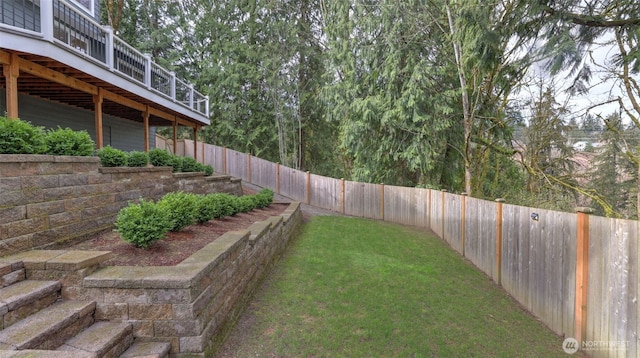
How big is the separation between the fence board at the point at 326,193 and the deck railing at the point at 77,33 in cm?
616

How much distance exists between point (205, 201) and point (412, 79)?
830 cm

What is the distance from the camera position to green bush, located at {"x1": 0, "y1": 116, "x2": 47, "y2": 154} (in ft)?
9.78

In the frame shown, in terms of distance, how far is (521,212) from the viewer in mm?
4348

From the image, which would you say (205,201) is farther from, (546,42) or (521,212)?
(546,42)

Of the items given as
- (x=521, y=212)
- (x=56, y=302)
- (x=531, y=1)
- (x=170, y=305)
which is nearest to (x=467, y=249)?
(x=521, y=212)

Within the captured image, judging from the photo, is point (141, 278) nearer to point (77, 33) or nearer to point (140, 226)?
point (140, 226)

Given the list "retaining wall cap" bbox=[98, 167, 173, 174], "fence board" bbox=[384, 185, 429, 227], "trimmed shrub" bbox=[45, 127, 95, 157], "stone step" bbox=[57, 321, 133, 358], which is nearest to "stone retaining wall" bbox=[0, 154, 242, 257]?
"retaining wall cap" bbox=[98, 167, 173, 174]

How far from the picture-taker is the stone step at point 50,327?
1.96 m

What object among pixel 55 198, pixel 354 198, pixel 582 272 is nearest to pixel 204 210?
pixel 55 198

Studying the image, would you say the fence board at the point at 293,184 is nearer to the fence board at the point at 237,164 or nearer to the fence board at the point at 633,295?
the fence board at the point at 237,164

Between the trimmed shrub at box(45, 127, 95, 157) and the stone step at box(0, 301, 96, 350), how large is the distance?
1974 mm

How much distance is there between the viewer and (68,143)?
3645mm

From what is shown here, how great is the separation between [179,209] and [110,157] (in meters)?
1.50

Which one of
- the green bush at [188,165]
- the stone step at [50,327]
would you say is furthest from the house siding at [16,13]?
the stone step at [50,327]
